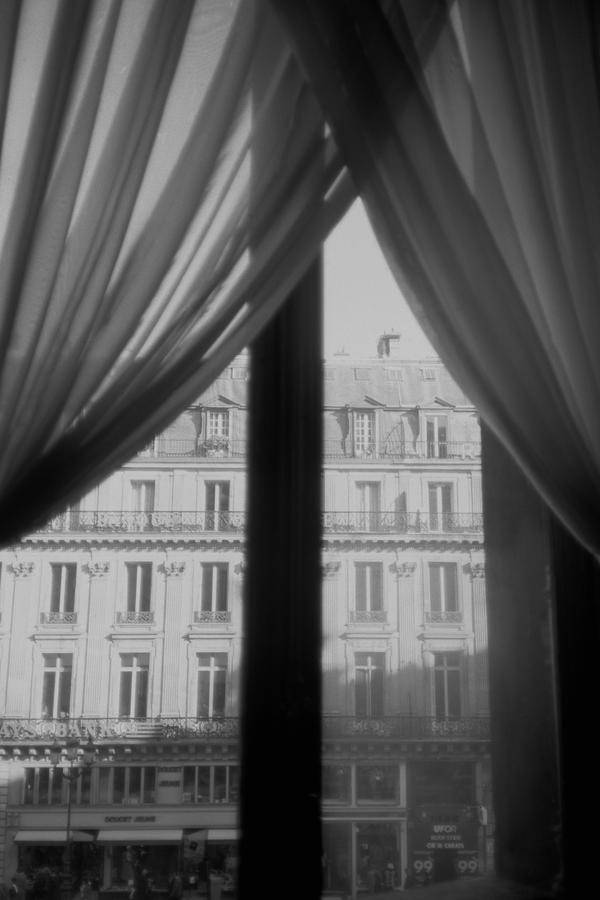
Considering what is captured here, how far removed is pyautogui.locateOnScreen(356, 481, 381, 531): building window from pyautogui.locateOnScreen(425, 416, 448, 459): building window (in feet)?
0.50

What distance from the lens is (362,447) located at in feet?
6.51

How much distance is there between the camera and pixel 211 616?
72.8 inches

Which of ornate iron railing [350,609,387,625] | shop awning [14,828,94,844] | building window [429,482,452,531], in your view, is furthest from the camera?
building window [429,482,452,531]

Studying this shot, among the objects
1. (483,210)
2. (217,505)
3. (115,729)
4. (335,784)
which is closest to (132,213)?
(217,505)

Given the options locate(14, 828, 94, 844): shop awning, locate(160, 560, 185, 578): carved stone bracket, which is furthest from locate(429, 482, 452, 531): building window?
locate(14, 828, 94, 844): shop awning

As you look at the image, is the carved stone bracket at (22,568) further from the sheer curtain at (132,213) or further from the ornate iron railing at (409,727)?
the ornate iron railing at (409,727)

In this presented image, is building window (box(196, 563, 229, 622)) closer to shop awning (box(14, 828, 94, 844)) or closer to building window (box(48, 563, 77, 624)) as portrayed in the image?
building window (box(48, 563, 77, 624))

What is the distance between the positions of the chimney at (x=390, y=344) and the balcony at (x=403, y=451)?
199mm

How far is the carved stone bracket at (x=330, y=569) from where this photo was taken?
1.87 m

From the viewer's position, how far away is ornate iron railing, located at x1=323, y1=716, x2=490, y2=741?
1.83 metres

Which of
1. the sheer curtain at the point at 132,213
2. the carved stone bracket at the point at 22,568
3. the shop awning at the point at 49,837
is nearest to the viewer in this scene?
the sheer curtain at the point at 132,213

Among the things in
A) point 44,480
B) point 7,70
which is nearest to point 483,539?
point 44,480

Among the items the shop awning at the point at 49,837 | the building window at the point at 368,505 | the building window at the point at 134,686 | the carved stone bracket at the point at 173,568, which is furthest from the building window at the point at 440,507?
the shop awning at the point at 49,837

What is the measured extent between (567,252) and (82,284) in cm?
91
